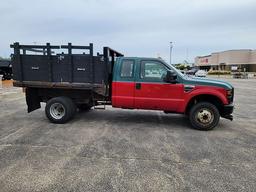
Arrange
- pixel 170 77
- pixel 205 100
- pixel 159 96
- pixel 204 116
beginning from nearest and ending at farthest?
pixel 170 77
pixel 204 116
pixel 159 96
pixel 205 100

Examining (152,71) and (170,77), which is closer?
(170,77)

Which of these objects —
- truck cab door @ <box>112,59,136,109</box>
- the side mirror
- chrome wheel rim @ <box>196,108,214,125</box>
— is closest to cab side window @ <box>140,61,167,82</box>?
the side mirror

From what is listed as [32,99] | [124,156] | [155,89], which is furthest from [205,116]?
[32,99]

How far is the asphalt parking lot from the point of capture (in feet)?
11.7

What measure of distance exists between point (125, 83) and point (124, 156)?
2684mm

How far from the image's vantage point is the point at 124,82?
22.3 feet

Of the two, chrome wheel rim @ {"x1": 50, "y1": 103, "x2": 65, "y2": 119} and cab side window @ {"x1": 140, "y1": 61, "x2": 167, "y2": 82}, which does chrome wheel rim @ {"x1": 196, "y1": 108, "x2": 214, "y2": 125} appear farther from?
chrome wheel rim @ {"x1": 50, "y1": 103, "x2": 65, "y2": 119}

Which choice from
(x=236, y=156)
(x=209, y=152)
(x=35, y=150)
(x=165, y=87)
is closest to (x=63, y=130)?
(x=35, y=150)

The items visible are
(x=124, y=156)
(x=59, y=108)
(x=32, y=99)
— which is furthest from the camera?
(x=32, y=99)

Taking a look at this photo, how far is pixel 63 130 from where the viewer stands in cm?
633

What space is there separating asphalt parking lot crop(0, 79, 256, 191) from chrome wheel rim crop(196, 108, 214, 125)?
0.32m

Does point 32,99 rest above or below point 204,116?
above

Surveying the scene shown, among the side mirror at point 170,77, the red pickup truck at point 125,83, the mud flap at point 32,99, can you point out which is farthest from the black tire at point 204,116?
the mud flap at point 32,99

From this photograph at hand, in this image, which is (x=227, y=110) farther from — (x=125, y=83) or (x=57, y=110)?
(x=57, y=110)
